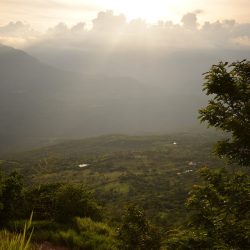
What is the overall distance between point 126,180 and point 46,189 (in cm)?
15704

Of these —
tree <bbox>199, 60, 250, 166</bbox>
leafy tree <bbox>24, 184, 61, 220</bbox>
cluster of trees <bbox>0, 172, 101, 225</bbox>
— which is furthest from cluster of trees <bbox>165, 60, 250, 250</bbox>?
leafy tree <bbox>24, 184, 61, 220</bbox>

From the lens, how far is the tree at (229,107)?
1212 centimetres

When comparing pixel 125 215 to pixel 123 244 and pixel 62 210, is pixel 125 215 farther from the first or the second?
pixel 62 210

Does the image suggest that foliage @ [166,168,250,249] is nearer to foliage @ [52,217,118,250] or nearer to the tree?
the tree

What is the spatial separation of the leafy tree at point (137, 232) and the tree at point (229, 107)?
9.15m

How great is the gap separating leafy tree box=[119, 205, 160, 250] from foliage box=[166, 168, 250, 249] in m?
7.41

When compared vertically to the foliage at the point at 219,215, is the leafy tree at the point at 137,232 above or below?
below

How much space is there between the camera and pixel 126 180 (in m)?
185

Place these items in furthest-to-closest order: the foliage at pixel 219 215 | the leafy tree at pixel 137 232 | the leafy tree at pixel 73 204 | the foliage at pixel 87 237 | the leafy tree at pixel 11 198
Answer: the leafy tree at pixel 73 204, the leafy tree at pixel 11 198, the leafy tree at pixel 137 232, the foliage at pixel 87 237, the foliage at pixel 219 215

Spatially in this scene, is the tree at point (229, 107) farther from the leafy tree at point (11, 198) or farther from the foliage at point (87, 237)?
the leafy tree at point (11, 198)

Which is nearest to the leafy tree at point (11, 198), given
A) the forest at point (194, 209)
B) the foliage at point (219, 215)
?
the forest at point (194, 209)

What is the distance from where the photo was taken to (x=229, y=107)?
1266cm

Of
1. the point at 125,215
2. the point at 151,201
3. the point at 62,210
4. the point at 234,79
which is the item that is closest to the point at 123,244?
the point at 125,215

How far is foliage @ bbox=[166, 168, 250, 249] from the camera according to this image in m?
11.4
